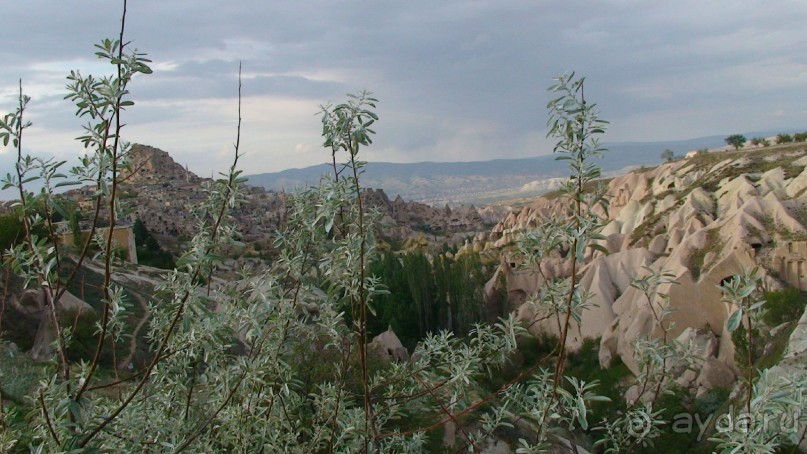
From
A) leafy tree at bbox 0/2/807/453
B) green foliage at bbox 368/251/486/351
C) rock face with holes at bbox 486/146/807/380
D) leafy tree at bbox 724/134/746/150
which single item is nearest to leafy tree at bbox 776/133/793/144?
leafy tree at bbox 724/134/746/150

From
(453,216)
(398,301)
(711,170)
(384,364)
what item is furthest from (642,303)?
(453,216)

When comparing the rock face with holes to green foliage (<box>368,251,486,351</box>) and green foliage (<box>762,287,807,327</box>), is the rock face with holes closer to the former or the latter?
green foliage (<box>762,287,807,327</box>)

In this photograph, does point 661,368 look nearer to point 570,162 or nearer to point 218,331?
point 570,162

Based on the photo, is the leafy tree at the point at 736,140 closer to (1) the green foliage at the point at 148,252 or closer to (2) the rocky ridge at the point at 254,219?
(2) the rocky ridge at the point at 254,219

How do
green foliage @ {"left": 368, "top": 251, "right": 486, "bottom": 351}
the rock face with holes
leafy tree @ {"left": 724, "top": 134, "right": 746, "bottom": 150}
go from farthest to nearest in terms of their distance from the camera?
leafy tree @ {"left": 724, "top": 134, "right": 746, "bottom": 150} < green foliage @ {"left": 368, "top": 251, "right": 486, "bottom": 351} < the rock face with holes

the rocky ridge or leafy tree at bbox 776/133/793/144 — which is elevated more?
leafy tree at bbox 776/133/793/144

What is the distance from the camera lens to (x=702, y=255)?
22.3 meters

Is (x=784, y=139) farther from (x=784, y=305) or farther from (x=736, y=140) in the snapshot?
(x=784, y=305)

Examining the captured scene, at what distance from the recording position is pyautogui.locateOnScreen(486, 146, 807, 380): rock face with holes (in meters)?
20.2

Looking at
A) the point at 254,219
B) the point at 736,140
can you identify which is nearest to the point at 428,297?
the point at 254,219

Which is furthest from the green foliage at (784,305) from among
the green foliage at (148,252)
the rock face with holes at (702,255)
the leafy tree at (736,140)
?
the leafy tree at (736,140)

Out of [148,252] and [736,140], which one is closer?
[148,252]

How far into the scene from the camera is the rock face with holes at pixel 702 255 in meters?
20.2

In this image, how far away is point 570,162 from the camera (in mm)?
2428
